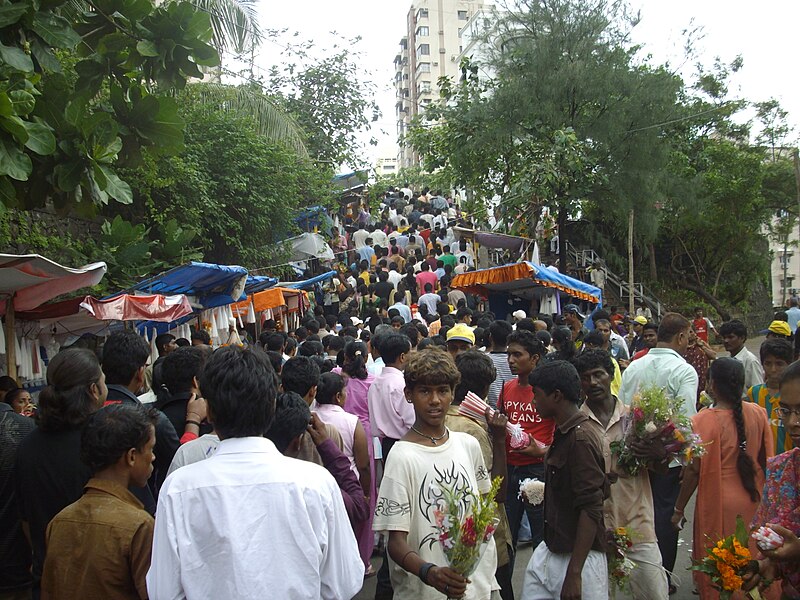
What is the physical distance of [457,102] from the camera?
74.6 ft

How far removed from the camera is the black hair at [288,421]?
3.94 metres

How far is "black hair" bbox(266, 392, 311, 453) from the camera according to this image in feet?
12.9

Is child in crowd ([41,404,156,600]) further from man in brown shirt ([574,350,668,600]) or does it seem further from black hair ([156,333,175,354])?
black hair ([156,333,175,354])

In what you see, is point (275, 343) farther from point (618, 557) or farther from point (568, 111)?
point (568, 111)

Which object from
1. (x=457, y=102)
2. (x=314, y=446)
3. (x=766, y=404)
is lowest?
(x=766, y=404)

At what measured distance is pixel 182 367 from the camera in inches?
189

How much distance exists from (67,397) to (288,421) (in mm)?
1046

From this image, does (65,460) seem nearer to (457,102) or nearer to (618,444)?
(618,444)

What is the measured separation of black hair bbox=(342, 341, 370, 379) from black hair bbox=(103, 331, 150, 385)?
108 inches

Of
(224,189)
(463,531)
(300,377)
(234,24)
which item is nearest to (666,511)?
(300,377)

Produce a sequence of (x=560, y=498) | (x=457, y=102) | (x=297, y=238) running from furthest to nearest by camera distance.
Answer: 1. (x=457, y=102)
2. (x=297, y=238)
3. (x=560, y=498)

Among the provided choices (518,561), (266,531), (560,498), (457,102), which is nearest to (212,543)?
(266,531)

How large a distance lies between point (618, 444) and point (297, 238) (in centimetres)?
1464

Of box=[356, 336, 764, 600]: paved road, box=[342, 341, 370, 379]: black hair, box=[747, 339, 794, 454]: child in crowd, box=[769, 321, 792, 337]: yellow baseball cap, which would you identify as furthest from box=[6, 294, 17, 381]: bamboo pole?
box=[769, 321, 792, 337]: yellow baseball cap
